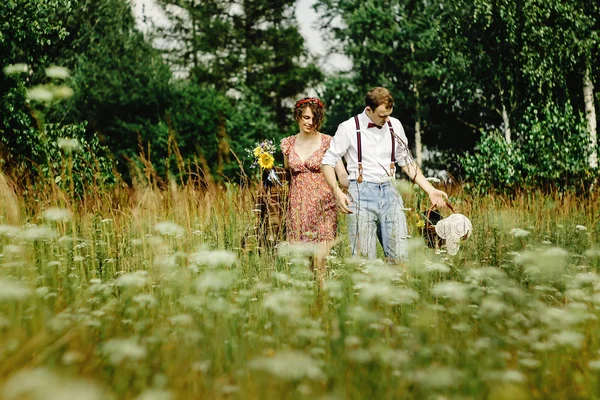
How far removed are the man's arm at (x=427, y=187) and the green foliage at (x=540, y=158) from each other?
17.9 ft

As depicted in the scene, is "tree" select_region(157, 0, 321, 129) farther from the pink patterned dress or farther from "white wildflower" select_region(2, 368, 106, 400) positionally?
"white wildflower" select_region(2, 368, 106, 400)

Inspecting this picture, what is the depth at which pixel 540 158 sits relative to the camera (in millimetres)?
10023

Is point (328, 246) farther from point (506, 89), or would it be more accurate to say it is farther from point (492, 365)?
point (506, 89)

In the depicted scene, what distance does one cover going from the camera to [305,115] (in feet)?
15.4

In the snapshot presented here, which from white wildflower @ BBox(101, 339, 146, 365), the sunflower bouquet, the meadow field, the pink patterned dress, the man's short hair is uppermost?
the man's short hair

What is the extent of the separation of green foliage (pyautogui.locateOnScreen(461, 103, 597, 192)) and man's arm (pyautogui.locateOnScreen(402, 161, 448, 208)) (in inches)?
215

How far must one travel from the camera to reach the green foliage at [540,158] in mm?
9680

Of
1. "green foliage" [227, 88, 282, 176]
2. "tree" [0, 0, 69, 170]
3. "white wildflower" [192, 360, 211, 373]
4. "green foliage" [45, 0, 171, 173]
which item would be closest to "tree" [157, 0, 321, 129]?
"green foliage" [227, 88, 282, 176]

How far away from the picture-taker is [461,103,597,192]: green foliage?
968 centimetres

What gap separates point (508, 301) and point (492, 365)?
3.64ft

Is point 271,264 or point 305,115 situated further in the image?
point 305,115

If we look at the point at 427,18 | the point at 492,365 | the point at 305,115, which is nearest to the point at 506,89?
the point at 427,18

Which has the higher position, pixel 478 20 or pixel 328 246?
pixel 478 20

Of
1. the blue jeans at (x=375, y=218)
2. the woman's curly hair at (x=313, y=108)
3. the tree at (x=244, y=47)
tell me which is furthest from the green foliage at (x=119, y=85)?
the blue jeans at (x=375, y=218)
